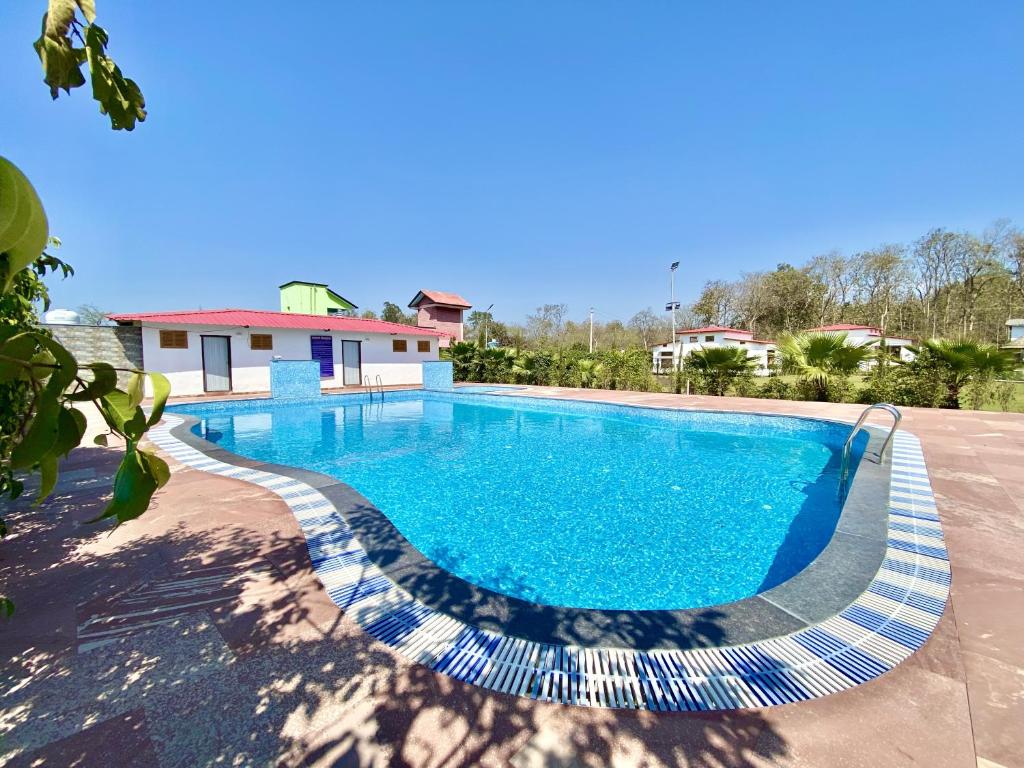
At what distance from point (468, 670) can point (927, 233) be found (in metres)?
44.0

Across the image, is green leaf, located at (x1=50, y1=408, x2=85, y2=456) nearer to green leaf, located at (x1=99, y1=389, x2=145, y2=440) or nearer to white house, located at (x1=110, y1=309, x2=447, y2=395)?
green leaf, located at (x1=99, y1=389, x2=145, y2=440)

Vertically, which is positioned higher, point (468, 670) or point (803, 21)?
point (803, 21)

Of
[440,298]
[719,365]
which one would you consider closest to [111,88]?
[719,365]

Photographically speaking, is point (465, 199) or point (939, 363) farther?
point (465, 199)

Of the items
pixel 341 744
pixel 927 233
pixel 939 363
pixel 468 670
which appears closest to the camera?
pixel 341 744

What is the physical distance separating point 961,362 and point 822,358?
281 centimetres

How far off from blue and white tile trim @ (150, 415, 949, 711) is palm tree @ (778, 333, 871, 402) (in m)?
10.7

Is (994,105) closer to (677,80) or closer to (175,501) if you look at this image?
(677,80)

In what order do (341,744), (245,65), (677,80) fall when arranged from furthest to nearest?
(677,80) → (245,65) → (341,744)

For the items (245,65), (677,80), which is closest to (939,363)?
(677,80)

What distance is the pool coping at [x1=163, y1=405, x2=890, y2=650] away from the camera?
2588mm

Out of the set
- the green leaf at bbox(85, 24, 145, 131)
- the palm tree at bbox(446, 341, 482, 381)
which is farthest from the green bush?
the green leaf at bbox(85, 24, 145, 131)

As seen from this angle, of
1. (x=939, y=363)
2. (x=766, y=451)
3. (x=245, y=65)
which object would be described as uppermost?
(x=245, y=65)

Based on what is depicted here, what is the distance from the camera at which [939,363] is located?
11.4 meters
